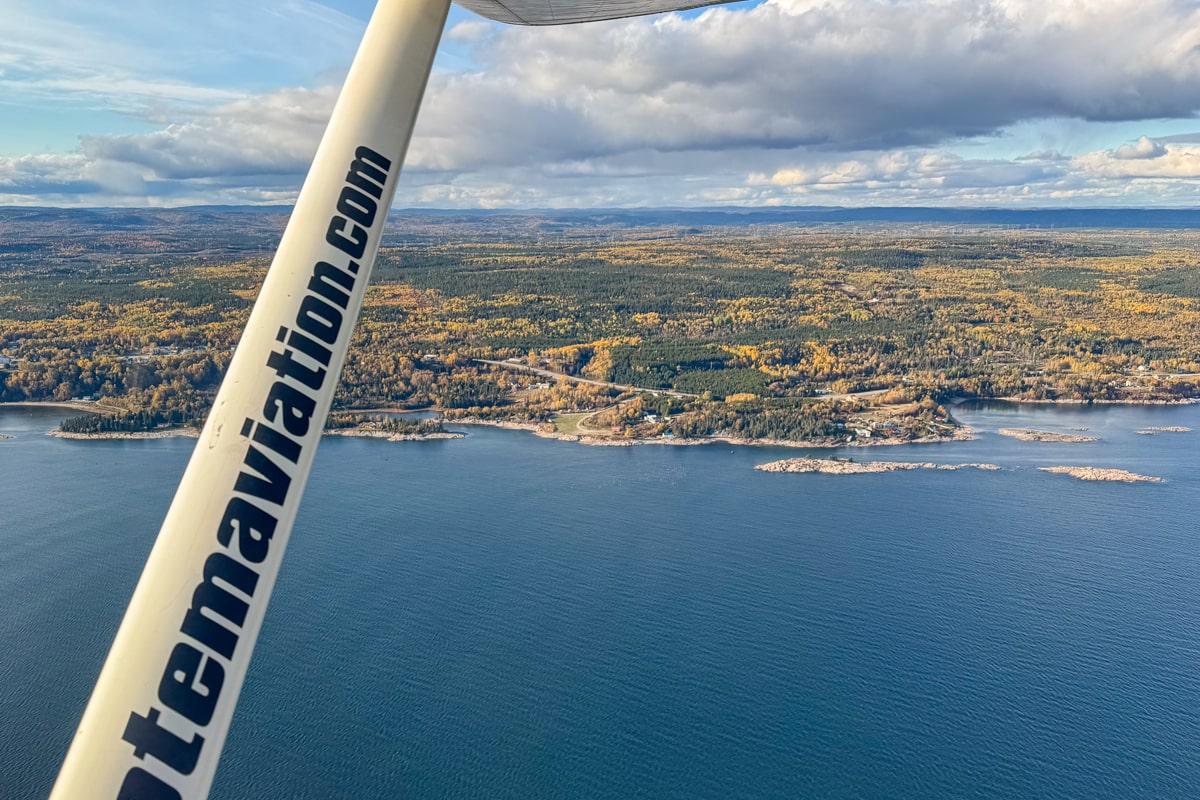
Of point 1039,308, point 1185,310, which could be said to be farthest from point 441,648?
point 1185,310

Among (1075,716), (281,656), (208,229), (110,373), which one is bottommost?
(1075,716)

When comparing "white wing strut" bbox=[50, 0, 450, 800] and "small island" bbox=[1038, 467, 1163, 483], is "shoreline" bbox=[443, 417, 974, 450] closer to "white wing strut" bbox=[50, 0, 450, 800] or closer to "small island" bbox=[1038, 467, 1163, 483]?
"small island" bbox=[1038, 467, 1163, 483]

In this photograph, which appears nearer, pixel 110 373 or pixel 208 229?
pixel 110 373

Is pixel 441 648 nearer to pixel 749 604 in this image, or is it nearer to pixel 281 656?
pixel 281 656

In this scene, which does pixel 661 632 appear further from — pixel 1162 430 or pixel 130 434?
pixel 1162 430

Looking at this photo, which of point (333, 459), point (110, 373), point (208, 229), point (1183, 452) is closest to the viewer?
point (333, 459)
